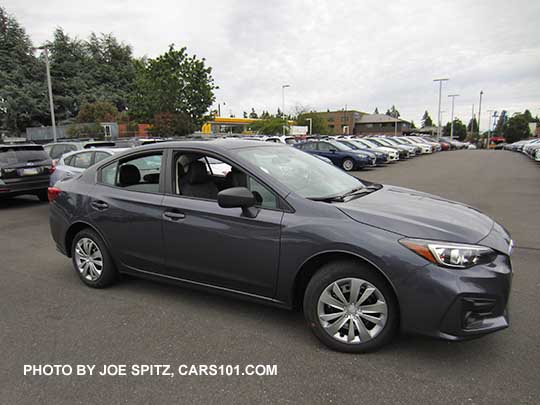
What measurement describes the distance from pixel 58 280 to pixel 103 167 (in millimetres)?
1464

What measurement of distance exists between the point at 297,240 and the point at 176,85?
28.0 m

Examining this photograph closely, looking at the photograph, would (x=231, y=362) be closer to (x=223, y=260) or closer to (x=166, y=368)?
(x=166, y=368)

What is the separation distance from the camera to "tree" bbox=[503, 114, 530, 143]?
2899 inches

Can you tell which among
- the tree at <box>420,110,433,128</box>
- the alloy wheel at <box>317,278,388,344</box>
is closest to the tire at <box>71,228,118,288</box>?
the alloy wheel at <box>317,278,388,344</box>

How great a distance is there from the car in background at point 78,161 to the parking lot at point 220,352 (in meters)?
4.28

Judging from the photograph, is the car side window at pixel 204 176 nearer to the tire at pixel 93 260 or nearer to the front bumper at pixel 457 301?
the tire at pixel 93 260

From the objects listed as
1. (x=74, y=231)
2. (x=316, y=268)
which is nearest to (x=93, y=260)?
(x=74, y=231)

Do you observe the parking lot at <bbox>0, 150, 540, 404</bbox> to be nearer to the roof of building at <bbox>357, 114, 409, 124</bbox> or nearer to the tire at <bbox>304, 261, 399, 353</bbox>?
the tire at <bbox>304, 261, 399, 353</bbox>

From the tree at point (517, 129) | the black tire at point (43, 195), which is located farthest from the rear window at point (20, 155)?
the tree at point (517, 129)

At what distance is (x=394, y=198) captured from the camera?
3.54 meters

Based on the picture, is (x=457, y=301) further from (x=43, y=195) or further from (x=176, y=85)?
(x=176, y=85)

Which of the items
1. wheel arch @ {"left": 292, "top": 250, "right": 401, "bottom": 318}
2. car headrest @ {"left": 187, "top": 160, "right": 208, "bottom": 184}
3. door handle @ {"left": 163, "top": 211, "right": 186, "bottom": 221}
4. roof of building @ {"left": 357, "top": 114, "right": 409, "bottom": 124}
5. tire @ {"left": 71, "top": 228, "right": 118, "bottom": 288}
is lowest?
tire @ {"left": 71, "top": 228, "right": 118, "bottom": 288}

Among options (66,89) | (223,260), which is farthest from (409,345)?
(66,89)

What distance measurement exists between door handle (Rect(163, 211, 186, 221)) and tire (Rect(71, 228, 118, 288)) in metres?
1.00
